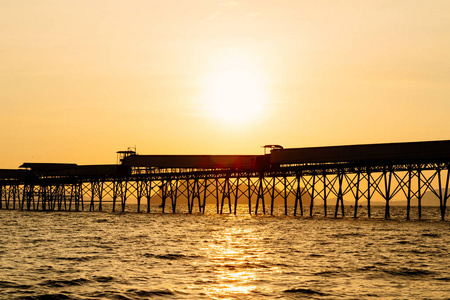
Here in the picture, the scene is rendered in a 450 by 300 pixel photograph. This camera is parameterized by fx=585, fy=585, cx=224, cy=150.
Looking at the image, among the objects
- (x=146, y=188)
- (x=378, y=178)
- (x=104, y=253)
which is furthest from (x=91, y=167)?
(x=104, y=253)

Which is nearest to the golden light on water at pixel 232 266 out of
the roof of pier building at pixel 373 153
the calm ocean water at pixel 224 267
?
the calm ocean water at pixel 224 267

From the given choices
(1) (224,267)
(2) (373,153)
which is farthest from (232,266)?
(2) (373,153)

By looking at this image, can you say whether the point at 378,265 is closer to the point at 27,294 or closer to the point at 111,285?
the point at 111,285

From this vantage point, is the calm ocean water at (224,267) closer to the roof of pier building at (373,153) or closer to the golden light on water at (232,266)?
the golden light on water at (232,266)

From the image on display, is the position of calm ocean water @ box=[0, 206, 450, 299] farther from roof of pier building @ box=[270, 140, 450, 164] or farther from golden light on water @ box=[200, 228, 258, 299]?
roof of pier building @ box=[270, 140, 450, 164]

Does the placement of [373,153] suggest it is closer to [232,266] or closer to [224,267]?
[232,266]

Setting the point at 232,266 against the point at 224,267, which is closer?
the point at 224,267

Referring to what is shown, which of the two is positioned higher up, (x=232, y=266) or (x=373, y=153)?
→ (x=373, y=153)

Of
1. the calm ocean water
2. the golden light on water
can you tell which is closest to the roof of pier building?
the calm ocean water

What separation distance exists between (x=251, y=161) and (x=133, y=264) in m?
55.9

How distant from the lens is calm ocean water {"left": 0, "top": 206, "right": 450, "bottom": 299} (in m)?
22.0

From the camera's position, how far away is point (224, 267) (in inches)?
1105

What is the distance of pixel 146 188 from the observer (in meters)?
90.9

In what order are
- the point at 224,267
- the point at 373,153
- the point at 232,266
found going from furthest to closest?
the point at 373,153 → the point at 232,266 → the point at 224,267
